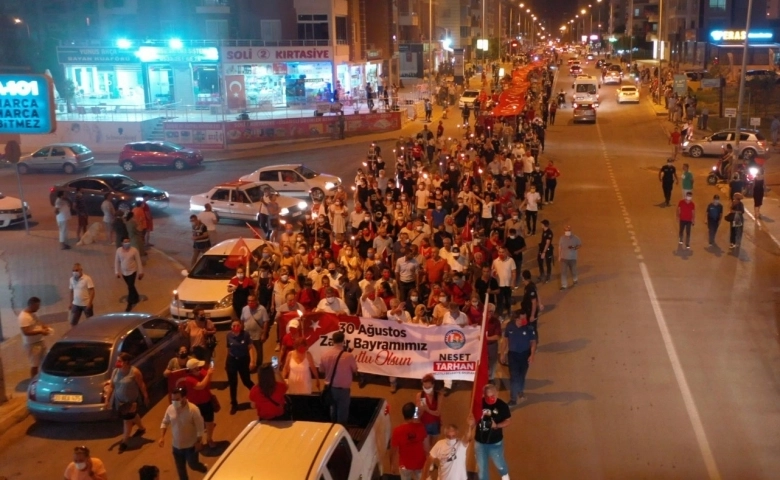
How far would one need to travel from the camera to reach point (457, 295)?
1339 cm

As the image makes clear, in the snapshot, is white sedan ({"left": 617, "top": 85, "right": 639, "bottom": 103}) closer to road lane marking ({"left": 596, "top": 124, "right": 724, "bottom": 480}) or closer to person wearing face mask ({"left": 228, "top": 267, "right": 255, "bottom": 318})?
road lane marking ({"left": 596, "top": 124, "right": 724, "bottom": 480})

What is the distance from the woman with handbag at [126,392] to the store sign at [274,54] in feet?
141

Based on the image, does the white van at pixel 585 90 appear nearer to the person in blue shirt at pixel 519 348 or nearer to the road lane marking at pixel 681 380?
the road lane marking at pixel 681 380

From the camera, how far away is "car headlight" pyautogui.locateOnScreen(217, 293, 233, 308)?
1555cm

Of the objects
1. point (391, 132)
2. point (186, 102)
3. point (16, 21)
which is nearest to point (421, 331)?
point (391, 132)

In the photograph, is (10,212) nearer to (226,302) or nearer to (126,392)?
(226,302)

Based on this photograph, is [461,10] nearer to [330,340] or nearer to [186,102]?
[186,102]

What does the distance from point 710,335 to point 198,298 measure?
9.37m

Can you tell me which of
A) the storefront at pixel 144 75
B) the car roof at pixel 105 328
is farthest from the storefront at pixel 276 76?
the car roof at pixel 105 328

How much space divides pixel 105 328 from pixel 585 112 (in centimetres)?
4017

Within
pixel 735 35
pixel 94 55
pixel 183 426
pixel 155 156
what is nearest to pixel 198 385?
pixel 183 426

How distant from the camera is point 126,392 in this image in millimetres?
10656

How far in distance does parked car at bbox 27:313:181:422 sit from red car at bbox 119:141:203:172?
983 inches

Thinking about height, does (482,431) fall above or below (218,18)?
below
